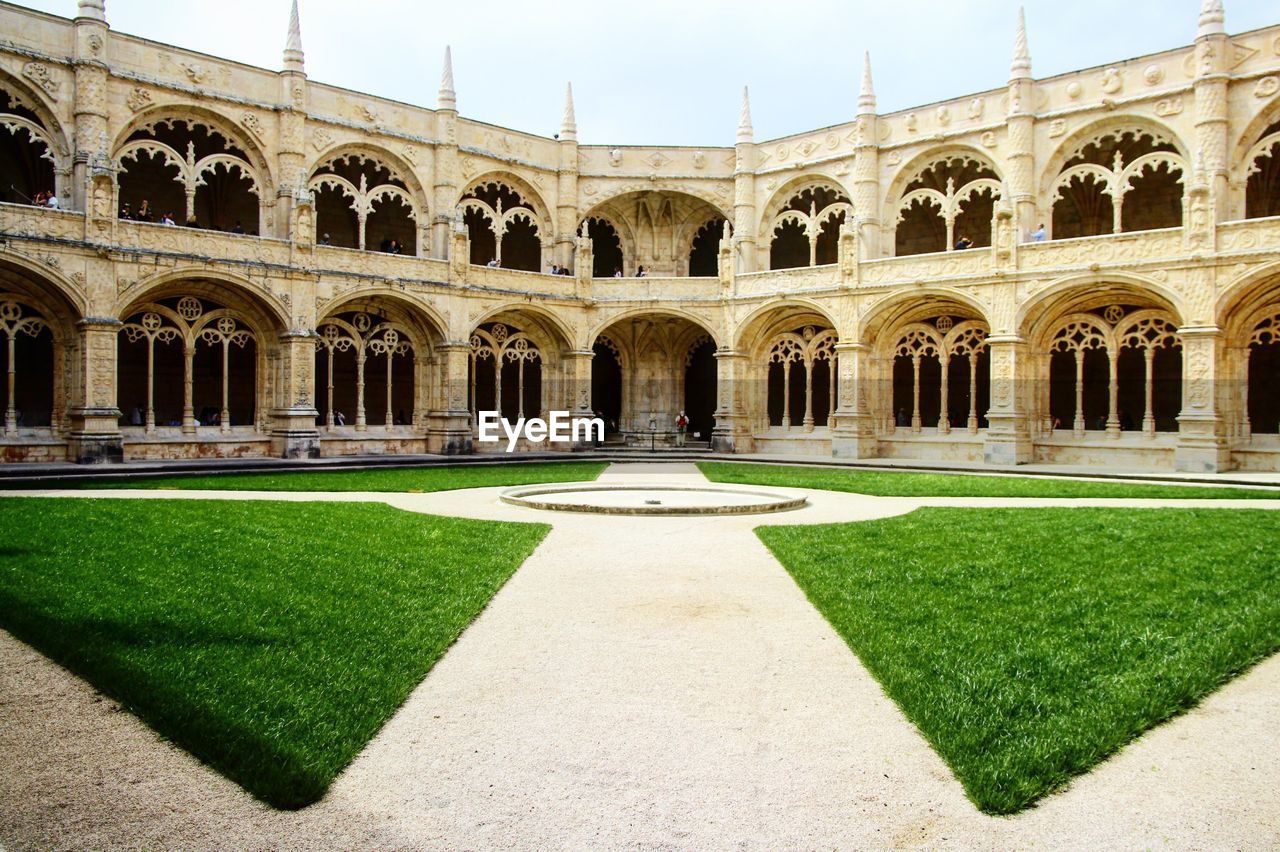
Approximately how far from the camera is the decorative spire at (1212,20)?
67.0 ft

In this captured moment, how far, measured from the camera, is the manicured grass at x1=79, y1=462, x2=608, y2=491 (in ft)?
50.8

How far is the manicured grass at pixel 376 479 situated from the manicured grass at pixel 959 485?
11.7 feet

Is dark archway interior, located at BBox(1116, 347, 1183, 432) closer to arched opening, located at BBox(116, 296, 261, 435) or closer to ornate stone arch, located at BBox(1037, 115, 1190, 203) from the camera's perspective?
ornate stone arch, located at BBox(1037, 115, 1190, 203)

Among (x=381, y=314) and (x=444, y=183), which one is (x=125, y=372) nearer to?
(x=381, y=314)

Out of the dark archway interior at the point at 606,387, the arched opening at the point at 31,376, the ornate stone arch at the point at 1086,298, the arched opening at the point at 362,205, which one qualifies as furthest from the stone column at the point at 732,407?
the arched opening at the point at 31,376

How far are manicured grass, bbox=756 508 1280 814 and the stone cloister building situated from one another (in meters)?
12.9

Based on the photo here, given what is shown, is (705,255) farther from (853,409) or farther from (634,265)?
(853,409)

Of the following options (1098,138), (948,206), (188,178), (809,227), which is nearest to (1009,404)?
(948,206)

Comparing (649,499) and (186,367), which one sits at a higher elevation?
(186,367)

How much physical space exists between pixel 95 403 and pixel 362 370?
6.90 metres

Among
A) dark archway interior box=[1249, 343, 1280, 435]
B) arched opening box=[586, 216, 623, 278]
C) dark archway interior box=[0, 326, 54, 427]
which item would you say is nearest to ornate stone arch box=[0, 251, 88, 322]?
dark archway interior box=[0, 326, 54, 427]

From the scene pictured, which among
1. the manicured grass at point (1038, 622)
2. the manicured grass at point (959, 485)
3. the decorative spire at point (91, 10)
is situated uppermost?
the decorative spire at point (91, 10)

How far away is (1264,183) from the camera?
74.3 feet

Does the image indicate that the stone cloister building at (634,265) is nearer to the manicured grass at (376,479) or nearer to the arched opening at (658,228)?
the arched opening at (658,228)
